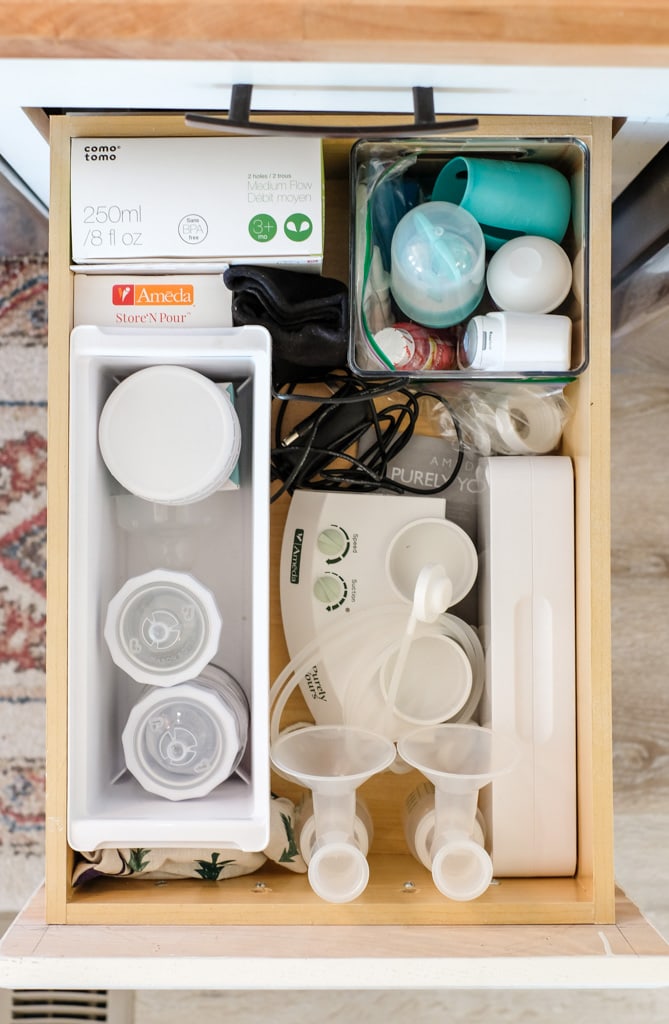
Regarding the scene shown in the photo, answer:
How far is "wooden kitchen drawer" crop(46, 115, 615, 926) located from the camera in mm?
764

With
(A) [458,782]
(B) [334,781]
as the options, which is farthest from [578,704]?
(B) [334,781]

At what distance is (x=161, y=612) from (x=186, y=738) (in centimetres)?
12

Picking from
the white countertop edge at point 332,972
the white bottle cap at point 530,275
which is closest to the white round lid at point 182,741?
the white countertop edge at point 332,972

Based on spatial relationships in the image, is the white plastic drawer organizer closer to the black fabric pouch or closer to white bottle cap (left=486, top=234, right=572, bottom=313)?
the black fabric pouch

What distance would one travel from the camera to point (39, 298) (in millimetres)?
1230

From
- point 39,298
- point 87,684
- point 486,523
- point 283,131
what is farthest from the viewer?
point 39,298

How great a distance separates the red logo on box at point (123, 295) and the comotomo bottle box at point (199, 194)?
0.04 metres

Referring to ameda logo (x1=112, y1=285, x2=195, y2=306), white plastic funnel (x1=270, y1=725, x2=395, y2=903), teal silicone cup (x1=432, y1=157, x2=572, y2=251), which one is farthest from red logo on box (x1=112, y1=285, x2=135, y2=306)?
white plastic funnel (x1=270, y1=725, x2=395, y2=903)

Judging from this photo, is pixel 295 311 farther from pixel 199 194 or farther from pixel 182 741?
pixel 182 741

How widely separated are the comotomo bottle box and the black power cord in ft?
0.58

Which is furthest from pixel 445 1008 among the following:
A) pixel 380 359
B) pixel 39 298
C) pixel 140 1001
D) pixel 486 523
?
pixel 39 298

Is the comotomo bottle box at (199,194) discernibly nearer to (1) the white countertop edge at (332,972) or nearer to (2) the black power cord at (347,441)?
(2) the black power cord at (347,441)

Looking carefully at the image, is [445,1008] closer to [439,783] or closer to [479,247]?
[439,783]

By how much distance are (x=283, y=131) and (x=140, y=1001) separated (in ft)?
3.93
